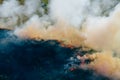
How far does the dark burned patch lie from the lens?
74094mm

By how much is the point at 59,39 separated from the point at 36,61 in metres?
10.7

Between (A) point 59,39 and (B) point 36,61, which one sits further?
(A) point 59,39

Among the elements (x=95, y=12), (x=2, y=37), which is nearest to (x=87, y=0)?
(x=95, y=12)

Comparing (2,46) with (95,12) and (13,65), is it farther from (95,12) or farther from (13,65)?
(95,12)

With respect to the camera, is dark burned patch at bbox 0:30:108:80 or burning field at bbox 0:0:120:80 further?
burning field at bbox 0:0:120:80

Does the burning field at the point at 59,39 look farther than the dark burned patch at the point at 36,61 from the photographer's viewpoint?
Yes

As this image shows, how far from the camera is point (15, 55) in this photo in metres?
81.6

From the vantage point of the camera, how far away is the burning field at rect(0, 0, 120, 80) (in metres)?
75.5

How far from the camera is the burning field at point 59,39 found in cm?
7550

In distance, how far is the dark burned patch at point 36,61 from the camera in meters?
74.1

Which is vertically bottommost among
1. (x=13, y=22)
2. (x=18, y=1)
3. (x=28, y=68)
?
(x=28, y=68)

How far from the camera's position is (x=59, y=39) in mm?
87562

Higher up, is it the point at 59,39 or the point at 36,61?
the point at 59,39

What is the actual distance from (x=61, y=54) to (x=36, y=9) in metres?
20.2
